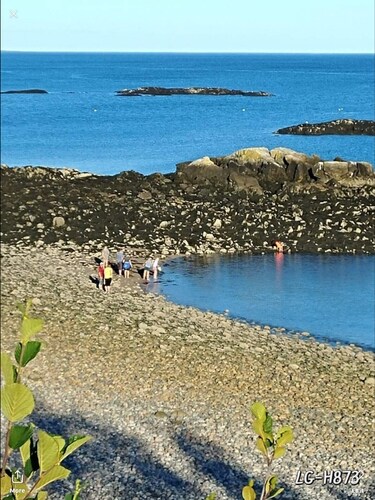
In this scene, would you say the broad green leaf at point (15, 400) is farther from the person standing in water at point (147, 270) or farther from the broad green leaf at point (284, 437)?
the person standing in water at point (147, 270)

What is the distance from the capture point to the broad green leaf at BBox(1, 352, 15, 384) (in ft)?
6.25

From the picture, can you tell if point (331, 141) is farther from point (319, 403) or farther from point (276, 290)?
point (319, 403)

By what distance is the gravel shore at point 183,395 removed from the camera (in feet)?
29.7

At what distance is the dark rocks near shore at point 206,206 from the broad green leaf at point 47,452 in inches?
736

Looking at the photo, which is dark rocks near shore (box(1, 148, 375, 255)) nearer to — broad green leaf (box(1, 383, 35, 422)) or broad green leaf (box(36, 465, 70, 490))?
broad green leaf (box(36, 465, 70, 490))

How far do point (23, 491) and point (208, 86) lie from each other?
979 inches

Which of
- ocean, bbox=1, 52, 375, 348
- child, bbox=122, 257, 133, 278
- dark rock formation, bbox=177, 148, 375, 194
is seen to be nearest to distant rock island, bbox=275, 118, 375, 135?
ocean, bbox=1, 52, 375, 348

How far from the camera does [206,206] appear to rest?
25.0m

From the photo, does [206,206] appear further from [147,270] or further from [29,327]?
[29,327]

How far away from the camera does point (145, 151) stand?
26.2 meters

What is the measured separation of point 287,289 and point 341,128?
1655 centimetres

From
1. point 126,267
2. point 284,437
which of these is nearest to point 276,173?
point 126,267

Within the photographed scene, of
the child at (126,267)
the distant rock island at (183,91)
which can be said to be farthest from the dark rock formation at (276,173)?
the child at (126,267)

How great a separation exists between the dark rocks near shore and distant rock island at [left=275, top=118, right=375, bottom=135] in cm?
390
